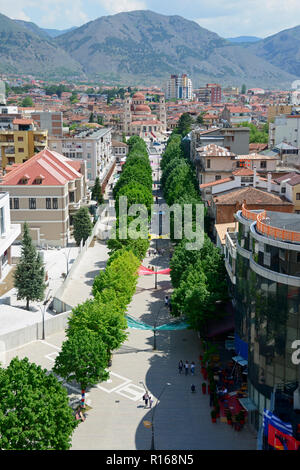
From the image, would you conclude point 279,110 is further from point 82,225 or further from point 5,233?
point 5,233

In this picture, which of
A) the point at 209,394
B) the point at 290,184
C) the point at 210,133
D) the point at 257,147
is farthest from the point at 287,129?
the point at 209,394

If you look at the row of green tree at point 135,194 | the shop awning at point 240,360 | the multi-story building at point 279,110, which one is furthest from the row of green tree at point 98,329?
the multi-story building at point 279,110

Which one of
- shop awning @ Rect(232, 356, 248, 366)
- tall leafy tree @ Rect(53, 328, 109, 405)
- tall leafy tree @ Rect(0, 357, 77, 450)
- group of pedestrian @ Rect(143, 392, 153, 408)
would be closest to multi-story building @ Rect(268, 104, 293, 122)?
shop awning @ Rect(232, 356, 248, 366)

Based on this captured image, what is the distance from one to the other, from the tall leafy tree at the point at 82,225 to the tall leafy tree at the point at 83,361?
31367 mm

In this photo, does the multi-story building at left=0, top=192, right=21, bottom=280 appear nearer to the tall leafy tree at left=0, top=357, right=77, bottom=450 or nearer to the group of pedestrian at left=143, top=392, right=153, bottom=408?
the group of pedestrian at left=143, top=392, right=153, bottom=408

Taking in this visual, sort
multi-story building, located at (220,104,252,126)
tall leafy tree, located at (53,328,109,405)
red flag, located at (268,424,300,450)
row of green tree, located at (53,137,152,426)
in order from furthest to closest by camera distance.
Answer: multi-story building, located at (220,104,252,126) → row of green tree, located at (53,137,152,426) → tall leafy tree, located at (53,328,109,405) → red flag, located at (268,424,300,450)

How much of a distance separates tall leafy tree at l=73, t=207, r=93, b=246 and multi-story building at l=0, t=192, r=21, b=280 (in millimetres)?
11249

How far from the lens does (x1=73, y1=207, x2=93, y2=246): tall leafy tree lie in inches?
2286

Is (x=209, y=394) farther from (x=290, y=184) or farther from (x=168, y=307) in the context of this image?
(x=290, y=184)

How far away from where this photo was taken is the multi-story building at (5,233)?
42.8m

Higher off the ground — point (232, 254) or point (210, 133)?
point (210, 133)

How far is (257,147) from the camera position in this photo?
301 ft

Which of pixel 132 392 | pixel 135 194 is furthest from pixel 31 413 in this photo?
pixel 135 194
